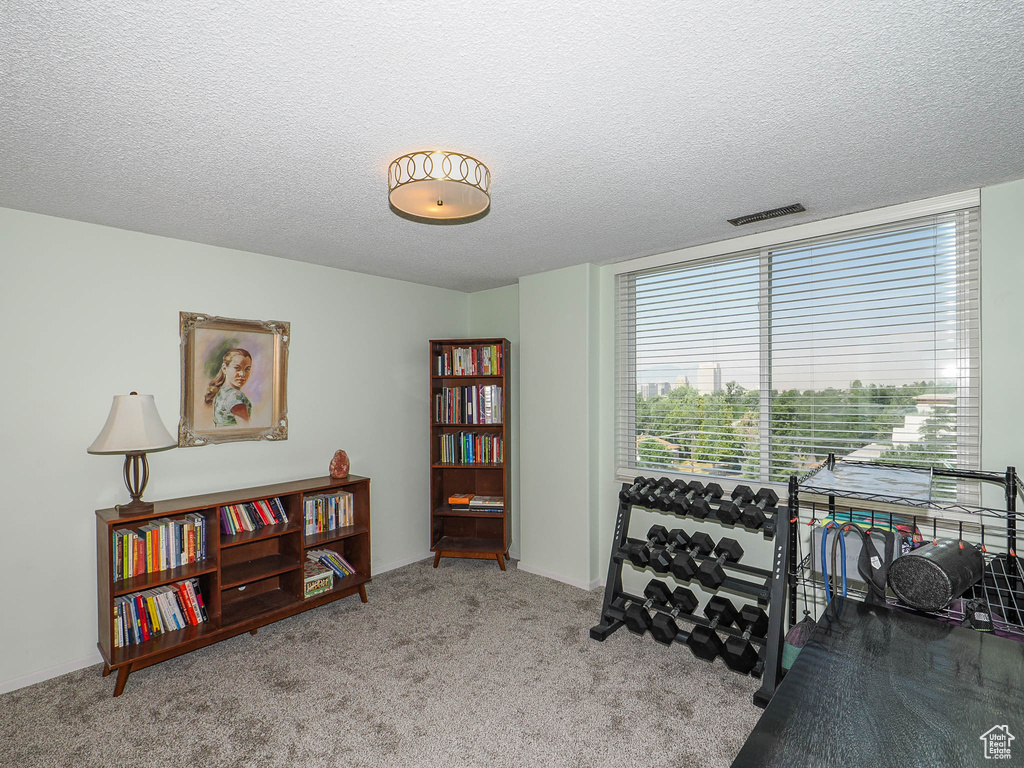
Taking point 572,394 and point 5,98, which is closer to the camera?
point 5,98

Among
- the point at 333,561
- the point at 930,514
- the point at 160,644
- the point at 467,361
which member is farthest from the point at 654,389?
the point at 160,644

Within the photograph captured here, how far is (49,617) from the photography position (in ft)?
9.02

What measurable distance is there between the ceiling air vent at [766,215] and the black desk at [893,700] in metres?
2.01

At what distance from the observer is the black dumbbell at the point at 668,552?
2936 mm

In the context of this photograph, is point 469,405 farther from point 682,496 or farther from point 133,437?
point 133,437

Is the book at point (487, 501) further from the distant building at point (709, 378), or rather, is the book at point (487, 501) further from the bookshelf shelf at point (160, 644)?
the bookshelf shelf at point (160, 644)

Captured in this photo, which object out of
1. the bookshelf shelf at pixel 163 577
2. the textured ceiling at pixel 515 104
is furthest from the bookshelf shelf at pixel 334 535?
the textured ceiling at pixel 515 104

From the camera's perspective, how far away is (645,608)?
3057 millimetres

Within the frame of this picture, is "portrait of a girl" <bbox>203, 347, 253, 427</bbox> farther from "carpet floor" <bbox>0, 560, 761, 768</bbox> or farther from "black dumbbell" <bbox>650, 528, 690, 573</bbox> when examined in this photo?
"black dumbbell" <bbox>650, 528, 690, 573</bbox>

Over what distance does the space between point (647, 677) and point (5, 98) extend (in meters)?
3.56

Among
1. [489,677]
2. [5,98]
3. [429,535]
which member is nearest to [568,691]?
[489,677]

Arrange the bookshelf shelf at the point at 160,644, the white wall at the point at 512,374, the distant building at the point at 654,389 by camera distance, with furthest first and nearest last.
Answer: the white wall at the point at 512,374, the distant building at the point at 654,389, the bookshelf shelf at the point at 160,644

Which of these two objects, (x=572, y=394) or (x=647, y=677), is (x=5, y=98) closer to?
(x=572, y=394)

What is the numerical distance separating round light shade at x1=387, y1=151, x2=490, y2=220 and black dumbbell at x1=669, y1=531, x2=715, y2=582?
2177 millimetres
